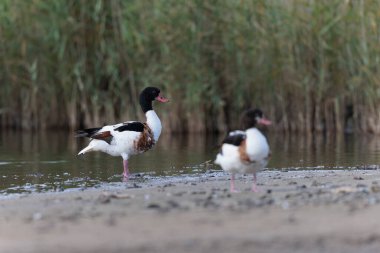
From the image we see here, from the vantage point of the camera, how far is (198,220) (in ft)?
23.5

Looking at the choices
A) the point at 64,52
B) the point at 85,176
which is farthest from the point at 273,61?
the point at 85,176

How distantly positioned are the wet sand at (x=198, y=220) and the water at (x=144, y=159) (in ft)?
4.69

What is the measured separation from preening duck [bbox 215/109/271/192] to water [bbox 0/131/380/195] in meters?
0.62

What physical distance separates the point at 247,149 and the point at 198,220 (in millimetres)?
1952

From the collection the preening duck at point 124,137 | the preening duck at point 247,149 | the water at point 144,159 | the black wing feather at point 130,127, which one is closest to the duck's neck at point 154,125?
the preening duck at point 124,137

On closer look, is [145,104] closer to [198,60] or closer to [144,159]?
[144,159]

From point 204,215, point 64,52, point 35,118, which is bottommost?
point 204,215

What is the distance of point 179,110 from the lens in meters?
20.9

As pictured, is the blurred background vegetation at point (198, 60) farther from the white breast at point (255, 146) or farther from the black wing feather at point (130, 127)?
the white breast at point (255, 146)

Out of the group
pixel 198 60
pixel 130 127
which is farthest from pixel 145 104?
pixel 198 60

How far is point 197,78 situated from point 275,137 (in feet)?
7.25

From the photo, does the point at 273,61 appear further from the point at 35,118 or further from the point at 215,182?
the point at 215,182

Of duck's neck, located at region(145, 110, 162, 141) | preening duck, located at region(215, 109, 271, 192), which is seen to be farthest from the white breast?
duck's neck, located at region(145, 110, 162, 141)

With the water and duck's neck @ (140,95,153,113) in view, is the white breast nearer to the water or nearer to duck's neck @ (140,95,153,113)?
the water
